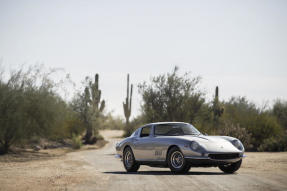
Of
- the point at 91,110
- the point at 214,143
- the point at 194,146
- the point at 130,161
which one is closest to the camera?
the point at 194,146

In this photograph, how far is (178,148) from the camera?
13852 millimetres

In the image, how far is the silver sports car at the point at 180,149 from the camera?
13477 millimetres

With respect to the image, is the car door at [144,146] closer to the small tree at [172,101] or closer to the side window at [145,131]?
the side window at [145,131]

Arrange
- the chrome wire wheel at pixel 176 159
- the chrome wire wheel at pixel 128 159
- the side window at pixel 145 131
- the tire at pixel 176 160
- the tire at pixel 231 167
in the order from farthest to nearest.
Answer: the chrome wire wheel at pixel 128 159 → the side window at pixel 145 131 → the tire at pixel 231 167 → the chrome wire wheel at pixel 176 159 → the tire at pixel 176 160

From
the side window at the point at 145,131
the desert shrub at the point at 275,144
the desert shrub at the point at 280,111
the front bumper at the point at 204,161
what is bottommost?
the desert shrub at the point at 275,144

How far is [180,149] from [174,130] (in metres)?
1.33

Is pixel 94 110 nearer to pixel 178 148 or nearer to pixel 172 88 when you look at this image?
pixel 172 88

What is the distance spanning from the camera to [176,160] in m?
14.1

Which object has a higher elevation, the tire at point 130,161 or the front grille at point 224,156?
the front grille at point 224,156

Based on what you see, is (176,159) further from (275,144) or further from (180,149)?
(275,144)

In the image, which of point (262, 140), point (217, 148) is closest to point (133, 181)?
point (217, 148)

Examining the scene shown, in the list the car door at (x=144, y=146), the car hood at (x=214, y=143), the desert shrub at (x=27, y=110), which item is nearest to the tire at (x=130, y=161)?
the car door at (x=144, y=146)

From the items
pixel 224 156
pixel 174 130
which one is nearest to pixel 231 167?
pixel 224 156

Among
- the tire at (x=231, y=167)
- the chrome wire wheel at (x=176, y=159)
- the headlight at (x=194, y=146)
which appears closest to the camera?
the headlight at (x=194, y=146)
